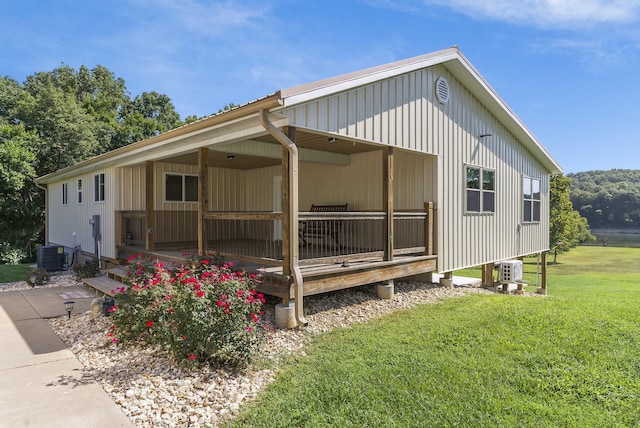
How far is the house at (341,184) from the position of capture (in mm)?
5512

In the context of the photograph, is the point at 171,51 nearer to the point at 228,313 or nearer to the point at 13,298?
the point at 13,298

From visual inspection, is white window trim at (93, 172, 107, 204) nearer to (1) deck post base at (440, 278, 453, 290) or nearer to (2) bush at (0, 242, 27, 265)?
(1) deck post base at (440, 278, 453, 290)

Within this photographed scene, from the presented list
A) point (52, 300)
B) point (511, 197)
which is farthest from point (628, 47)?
point (52, 300)

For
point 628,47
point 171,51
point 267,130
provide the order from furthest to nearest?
point 628,47, point 171,51, point 267,130

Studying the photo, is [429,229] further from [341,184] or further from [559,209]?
[559,209]

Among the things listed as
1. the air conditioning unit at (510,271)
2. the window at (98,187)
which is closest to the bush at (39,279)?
the window at (98,187)

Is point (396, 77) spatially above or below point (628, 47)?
below

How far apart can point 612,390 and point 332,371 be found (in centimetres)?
251

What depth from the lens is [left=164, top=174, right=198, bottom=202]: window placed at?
32.8ft

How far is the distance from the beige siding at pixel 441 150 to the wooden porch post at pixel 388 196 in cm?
33

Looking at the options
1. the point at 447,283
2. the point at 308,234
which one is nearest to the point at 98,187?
the point at 308,234

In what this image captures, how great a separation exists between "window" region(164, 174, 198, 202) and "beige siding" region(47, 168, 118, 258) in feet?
4.19

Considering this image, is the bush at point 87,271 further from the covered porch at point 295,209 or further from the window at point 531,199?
the window at point 531,199

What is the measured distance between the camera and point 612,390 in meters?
3.39
